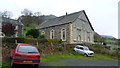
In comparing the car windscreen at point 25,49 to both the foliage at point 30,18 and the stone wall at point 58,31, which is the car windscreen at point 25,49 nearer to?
the stone wall at point 58,31

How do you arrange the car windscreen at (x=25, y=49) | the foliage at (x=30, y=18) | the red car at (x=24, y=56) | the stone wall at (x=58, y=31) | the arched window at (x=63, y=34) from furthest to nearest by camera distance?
the foliage at (x=30, y=18) → the arched window at (x=63, y=34) → the stone wall at (x=58, y=31) → the car windscreen at (x=25, y=49) → the red car at (x=24, y=56)

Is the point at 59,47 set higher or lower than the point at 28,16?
lower

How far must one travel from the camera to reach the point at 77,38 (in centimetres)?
3259

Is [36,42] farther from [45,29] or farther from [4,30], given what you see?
[45,29]

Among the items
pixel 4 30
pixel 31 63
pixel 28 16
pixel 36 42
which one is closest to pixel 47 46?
pixel 36 42

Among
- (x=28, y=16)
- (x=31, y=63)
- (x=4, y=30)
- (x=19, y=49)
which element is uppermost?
(x=28, y=16)


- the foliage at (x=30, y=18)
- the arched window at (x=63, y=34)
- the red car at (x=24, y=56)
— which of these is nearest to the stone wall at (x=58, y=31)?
the arched window at (x=63, y=34)

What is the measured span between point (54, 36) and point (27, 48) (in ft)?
81.4

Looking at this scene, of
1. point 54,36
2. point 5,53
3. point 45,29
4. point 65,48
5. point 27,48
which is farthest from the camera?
point 45,29

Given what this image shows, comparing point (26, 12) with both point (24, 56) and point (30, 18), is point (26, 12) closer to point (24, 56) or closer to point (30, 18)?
point (30, 18)

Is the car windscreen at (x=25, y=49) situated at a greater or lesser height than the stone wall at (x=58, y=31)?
lesser

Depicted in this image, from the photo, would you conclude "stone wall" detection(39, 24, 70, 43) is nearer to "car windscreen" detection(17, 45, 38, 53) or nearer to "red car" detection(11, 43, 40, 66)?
"car windscreen" detection(17, 45, 38, 53)

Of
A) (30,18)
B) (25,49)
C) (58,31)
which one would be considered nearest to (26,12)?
(30,18)

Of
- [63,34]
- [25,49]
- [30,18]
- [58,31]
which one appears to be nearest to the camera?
[25,49]
